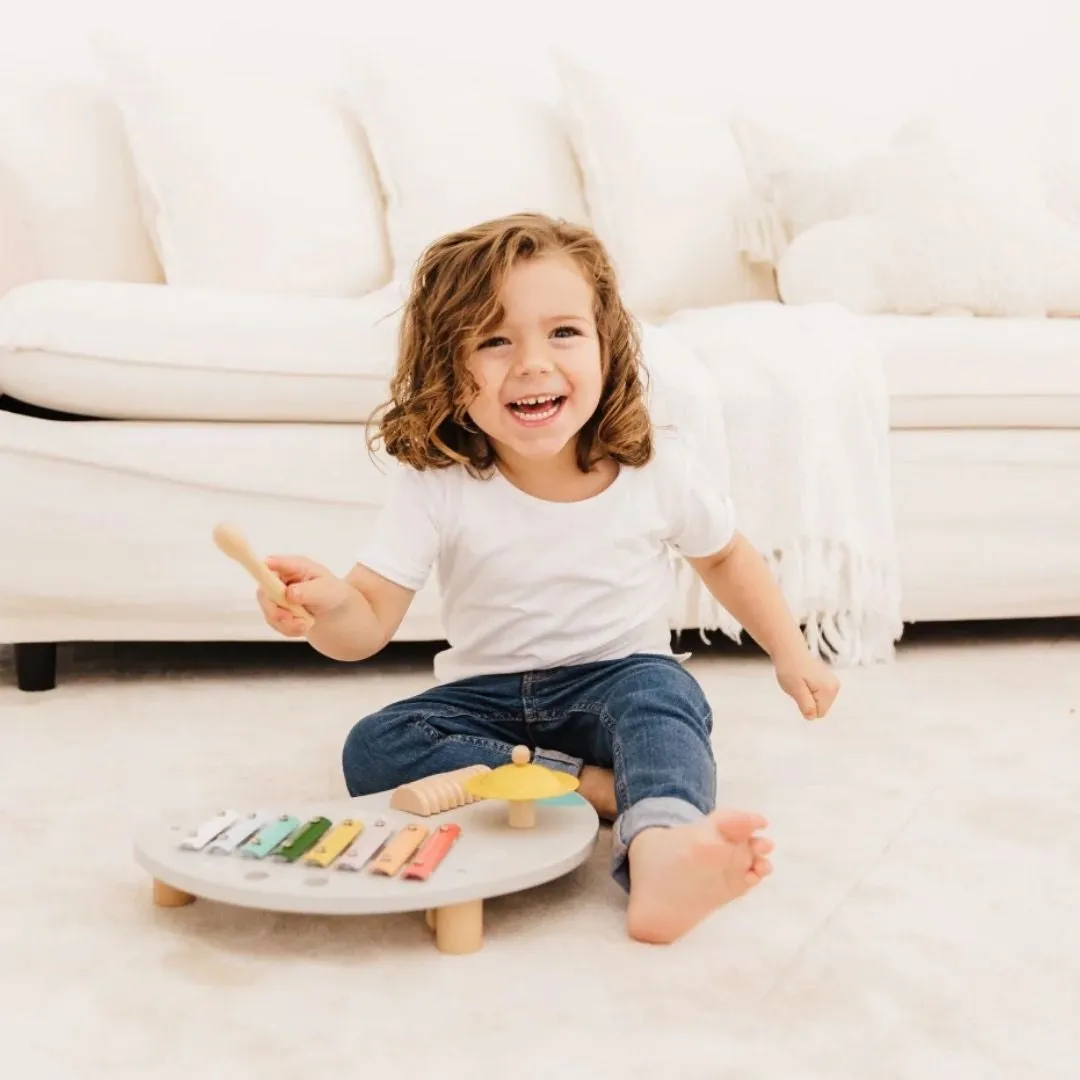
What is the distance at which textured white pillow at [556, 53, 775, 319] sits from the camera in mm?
1932

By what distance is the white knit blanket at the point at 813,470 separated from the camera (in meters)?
1.45

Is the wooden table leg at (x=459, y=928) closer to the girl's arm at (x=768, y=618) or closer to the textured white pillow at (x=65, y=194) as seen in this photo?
the girl's arm at (x=768, y=618)

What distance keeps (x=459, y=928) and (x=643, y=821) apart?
0.46 ft

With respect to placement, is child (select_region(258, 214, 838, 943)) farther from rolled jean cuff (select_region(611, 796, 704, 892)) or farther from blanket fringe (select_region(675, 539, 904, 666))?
blanket fringe (select_region(675, 539, 904, 666))

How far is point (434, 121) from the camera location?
1.91 meters

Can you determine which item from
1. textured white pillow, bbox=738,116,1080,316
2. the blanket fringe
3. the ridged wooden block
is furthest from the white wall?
the ridged wooden block

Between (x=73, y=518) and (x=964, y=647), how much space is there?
3.46ft

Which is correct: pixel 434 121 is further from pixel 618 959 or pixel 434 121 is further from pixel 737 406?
pixel 618 959

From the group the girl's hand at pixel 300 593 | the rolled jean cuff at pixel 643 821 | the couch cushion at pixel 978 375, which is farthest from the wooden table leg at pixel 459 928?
the couch cushion at pixel 978 375

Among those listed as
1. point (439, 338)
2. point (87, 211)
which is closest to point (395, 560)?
point (439, 338)

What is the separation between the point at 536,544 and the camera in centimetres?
103

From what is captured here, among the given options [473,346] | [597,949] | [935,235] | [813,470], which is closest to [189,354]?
[473,346]

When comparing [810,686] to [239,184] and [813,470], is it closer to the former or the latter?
[813,470]

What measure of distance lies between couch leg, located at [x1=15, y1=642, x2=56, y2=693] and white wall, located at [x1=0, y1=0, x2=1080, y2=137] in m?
1.10
